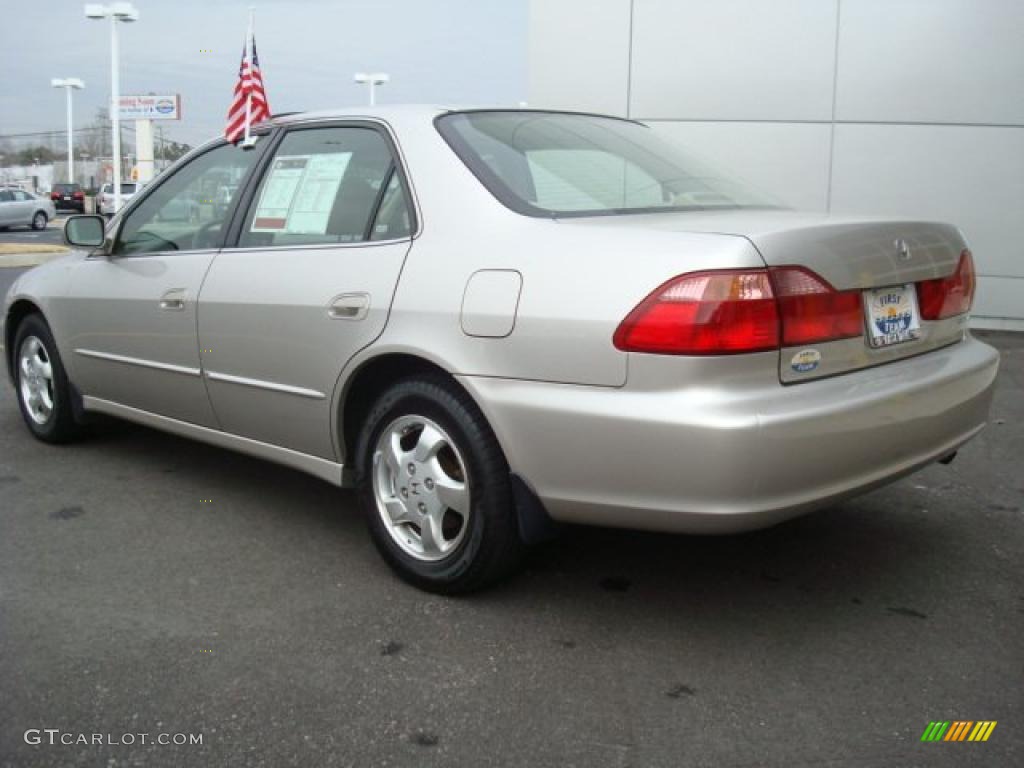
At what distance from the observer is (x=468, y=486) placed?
318 cm

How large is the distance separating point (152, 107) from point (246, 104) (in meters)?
43.1

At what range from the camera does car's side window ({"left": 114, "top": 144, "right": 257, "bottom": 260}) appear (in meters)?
4.25

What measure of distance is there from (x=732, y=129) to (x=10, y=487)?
28.6 feet

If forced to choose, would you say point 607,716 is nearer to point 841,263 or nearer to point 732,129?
point 841,263

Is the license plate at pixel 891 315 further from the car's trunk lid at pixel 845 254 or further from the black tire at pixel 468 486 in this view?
the black tire at pixel 468 486

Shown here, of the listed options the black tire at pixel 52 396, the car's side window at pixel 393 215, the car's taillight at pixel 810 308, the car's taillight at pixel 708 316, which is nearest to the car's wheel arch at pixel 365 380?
the car's side window at pixel 393 215

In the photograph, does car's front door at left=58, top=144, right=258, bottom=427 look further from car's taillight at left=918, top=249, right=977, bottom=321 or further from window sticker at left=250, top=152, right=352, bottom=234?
car's taillight at left=918, top=249, right=977, bottom=321

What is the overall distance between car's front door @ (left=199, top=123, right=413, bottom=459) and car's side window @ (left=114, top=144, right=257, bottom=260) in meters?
0.20

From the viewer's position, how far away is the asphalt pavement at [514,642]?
2.51 m

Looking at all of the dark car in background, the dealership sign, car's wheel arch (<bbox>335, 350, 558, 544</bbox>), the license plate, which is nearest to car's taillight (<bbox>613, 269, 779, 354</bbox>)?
the license plate

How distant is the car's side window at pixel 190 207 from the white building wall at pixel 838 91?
295 inches

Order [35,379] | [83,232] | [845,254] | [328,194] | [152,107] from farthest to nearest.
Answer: [152,107]
[35,379]
[83,232]
[328,194]
[845,254]

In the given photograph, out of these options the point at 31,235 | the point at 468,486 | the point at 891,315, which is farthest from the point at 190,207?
the point at 31,235

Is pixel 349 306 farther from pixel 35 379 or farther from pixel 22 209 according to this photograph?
pixel 22 209
